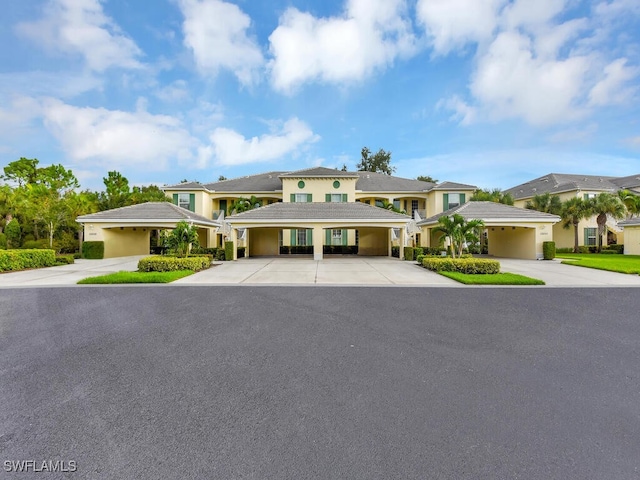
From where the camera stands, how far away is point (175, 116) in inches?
741

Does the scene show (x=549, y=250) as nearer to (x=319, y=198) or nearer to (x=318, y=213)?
(x=318, y=213)

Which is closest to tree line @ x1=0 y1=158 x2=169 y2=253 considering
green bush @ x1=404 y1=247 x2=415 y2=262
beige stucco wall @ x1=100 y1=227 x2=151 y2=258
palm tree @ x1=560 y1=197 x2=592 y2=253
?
beige stucco wall @ x1=100 y1=227 x2=151 y2=258

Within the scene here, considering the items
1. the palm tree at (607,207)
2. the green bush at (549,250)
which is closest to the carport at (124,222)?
the green bush at (549,250)

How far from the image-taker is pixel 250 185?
32.8 metres

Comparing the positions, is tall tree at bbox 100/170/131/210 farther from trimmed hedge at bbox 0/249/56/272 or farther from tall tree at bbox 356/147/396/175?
tall tree at bbox 356/147/396/175

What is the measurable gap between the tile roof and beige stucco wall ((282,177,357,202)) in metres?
4.62

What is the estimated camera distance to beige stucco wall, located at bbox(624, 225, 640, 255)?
82.1 ft

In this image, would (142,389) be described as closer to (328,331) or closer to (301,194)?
(328,331)

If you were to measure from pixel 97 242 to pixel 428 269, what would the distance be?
23.6 m

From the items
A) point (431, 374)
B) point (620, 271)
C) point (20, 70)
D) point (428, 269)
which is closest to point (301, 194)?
point (428, 269)

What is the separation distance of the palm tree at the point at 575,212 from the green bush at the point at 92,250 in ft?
133

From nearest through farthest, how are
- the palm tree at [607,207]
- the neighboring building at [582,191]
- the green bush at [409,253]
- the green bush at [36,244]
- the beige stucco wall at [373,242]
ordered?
the green bush at [409,253]
the green bush at [36,244]
the palm tree at [607,207]
the beige stucco wall at [373,242]
the neighboring building at [582,191]

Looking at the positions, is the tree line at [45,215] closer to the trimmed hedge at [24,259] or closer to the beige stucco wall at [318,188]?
the trimmed hedge at [24,259]

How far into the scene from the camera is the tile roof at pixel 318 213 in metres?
22.5
